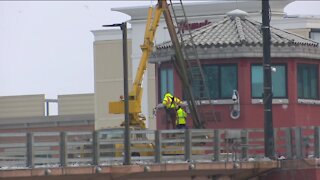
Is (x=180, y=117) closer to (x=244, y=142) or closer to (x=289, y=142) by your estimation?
(x=244, y=142)

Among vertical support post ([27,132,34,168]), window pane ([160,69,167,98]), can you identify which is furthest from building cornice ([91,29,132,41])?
vertical support post ([27,132,34,168])

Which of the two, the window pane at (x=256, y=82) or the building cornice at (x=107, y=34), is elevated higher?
the building cornice at (x=107, y=34)

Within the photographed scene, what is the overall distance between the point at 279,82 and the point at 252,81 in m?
1.00

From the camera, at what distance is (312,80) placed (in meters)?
56.8

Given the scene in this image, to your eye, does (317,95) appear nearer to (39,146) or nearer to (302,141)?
(302,141)

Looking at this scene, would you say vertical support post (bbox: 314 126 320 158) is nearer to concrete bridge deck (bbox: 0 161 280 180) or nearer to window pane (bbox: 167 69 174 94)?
concrete bridge deck (bbox: 0 161 280 180)

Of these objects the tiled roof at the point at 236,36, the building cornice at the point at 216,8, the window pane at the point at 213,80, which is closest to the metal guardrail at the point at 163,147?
the window pane at the point at 213,80

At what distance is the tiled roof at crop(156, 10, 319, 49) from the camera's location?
5559 centimetres

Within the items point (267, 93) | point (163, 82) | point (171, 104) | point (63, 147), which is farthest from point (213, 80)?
point (63, 147)

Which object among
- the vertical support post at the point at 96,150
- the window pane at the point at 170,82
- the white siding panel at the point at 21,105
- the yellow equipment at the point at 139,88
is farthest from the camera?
the white siding panel at the point at 21,105

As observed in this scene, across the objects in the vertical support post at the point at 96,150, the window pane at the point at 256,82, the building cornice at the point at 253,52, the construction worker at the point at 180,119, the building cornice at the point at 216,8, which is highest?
the building cornice at the point at 216,8

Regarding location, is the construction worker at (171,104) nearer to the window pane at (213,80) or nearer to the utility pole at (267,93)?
the window pane at (213,80)

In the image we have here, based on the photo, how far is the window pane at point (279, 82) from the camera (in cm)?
5544

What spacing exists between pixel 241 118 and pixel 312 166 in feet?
27.6
